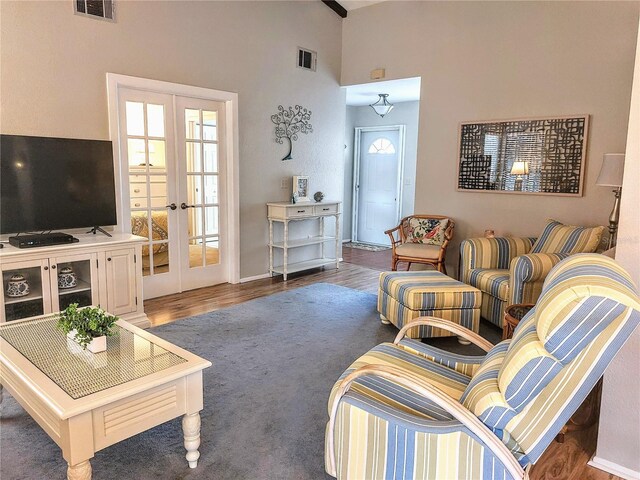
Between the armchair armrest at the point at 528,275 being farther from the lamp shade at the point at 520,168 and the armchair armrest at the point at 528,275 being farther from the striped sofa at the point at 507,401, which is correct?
the striped sofa at the point at 507,401

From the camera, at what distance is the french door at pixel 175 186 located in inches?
170

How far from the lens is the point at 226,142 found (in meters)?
5.02

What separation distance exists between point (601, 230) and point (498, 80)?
201cm

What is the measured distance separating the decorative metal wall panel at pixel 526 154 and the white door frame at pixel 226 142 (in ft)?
8.19

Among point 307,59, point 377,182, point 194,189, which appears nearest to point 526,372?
point 194,189

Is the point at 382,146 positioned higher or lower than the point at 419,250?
higher

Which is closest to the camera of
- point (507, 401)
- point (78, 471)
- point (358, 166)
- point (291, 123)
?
point (507, 401)

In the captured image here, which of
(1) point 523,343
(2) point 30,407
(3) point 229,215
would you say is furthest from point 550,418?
(3) point 229,215

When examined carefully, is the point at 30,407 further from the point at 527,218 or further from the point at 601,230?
the point at 527,218

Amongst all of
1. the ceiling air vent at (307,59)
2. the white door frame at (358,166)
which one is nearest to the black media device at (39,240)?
the ceiling air vent at (307,59)

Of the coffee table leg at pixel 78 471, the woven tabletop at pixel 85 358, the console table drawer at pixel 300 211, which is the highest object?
the console table drawer at pixel 300 211

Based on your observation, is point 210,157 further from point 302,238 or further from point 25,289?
point 25,289

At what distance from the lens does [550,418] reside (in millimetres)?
1401

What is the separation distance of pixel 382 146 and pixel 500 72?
10.6ft
